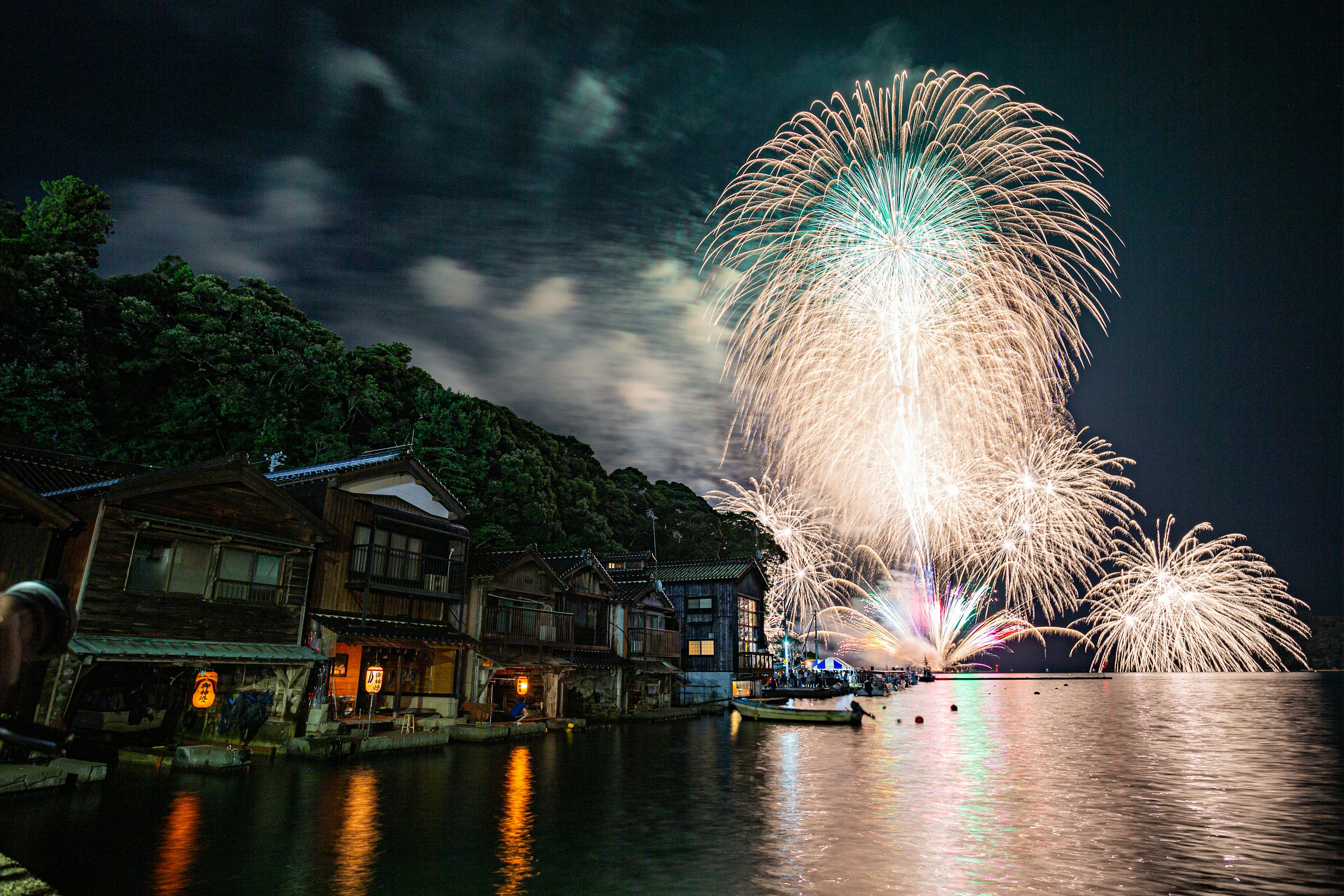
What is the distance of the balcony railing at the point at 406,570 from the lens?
29406 mm

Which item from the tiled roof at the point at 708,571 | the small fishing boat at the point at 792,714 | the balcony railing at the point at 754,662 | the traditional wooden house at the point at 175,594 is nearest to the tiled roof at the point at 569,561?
the small fishing boat at the point at 792,714

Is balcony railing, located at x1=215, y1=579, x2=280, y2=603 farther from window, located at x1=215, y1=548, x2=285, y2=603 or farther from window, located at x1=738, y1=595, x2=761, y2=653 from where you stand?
window, located at x1=738, y1=595, x2=761, y2=653

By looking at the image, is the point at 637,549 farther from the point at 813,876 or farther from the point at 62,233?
the point at 813,876

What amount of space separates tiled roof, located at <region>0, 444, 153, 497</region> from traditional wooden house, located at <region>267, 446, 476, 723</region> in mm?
5780

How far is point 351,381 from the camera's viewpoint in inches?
1718

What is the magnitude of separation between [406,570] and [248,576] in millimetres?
6964

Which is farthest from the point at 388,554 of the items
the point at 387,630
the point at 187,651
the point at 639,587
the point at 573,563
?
the point at 639,587

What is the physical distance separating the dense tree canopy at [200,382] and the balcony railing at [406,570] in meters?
11.8

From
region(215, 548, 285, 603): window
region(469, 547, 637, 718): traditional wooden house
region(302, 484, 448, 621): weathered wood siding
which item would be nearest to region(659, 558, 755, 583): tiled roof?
region(469, 547, 637, 718): traditional wooden house

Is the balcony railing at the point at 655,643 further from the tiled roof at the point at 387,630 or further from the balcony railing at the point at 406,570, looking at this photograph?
the tiled roof at the point at 387,630

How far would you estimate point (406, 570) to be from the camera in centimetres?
3178

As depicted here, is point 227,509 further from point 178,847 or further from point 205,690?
point 178,847

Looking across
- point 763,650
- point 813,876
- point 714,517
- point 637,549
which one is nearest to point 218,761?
point 813,876

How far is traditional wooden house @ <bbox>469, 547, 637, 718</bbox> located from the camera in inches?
1401
